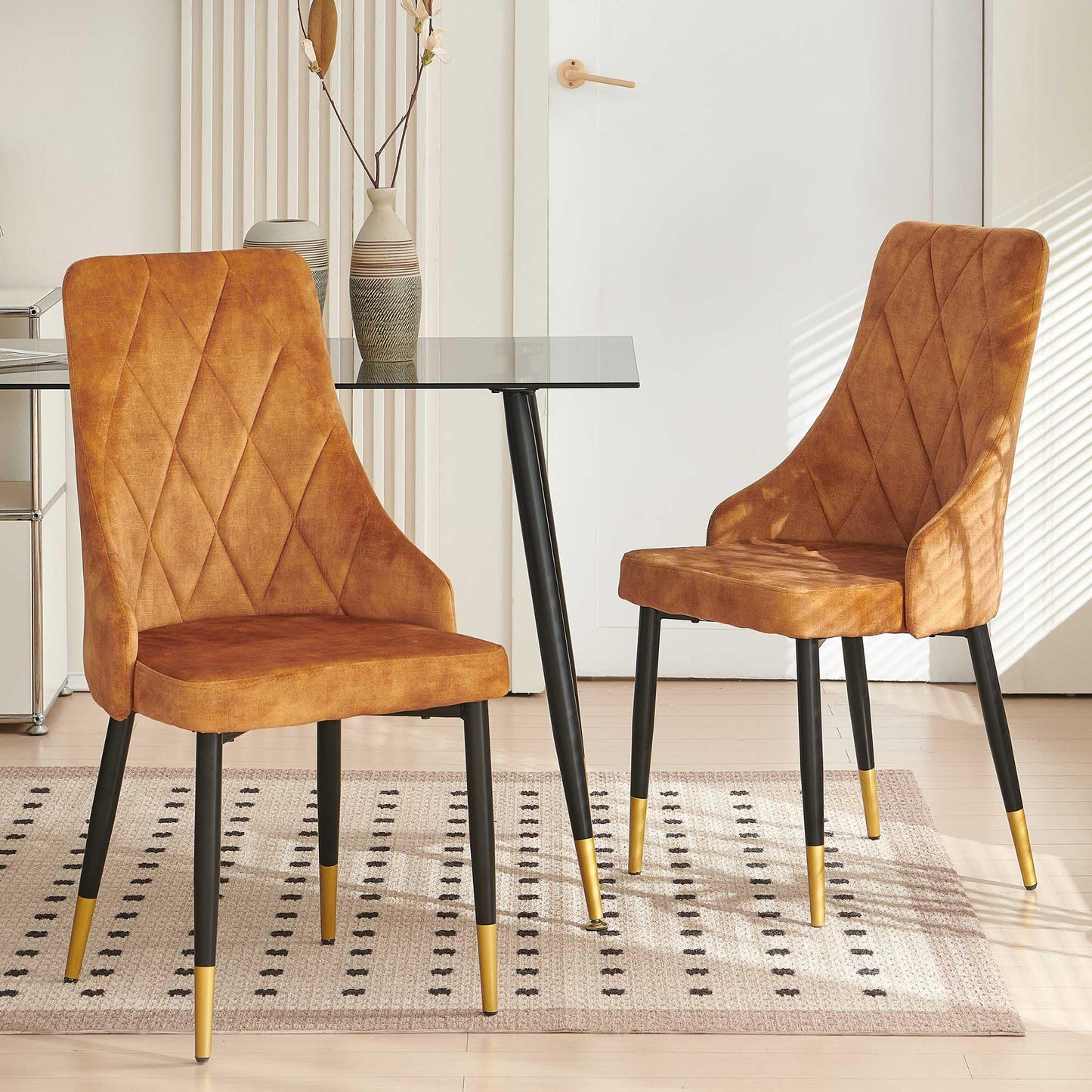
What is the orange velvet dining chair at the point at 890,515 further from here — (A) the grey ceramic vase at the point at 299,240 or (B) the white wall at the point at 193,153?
(B) the white wall at the point at 193,153

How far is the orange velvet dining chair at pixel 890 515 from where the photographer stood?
2225 millimetres

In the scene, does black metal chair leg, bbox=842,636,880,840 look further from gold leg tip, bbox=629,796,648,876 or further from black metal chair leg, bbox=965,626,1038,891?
gold leg tip, bbox=629,796,648,876

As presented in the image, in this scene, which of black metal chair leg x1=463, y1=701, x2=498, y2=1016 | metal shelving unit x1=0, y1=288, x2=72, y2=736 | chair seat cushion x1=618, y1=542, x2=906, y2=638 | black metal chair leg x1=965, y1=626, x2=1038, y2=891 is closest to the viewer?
black metal chair leg x1=463, y1=701, x2=498, y2=1016

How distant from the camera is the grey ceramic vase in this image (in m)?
2.39

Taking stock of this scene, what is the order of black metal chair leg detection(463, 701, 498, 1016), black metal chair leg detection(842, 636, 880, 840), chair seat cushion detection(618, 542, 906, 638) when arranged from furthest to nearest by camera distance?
1. black metal chair leg detection(842, 636, 880, 840)
2. chair seat cushion detection(618, 542, 906, 638)
3. black metal chair leg detection(463, 701, 498, 1016)

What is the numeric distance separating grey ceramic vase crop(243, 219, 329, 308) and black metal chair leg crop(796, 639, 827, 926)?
909mm

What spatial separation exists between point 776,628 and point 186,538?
84 centimetres

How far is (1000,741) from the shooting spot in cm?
237

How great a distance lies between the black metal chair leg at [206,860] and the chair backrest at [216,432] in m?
0.30

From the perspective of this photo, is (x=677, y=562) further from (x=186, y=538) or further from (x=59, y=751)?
(x=59, y=751)

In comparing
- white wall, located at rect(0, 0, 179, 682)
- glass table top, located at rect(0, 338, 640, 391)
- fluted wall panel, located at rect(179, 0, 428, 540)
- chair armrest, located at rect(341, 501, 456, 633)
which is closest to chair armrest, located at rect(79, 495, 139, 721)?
glass table top, located at rect(0, 338, 640, 391)

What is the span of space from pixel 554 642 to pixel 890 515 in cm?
71

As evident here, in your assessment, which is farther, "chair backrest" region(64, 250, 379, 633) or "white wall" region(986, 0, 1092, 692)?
"white wall" region(986, 0, 1092, 692)

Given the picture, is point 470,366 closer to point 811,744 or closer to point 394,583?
point 394,583
